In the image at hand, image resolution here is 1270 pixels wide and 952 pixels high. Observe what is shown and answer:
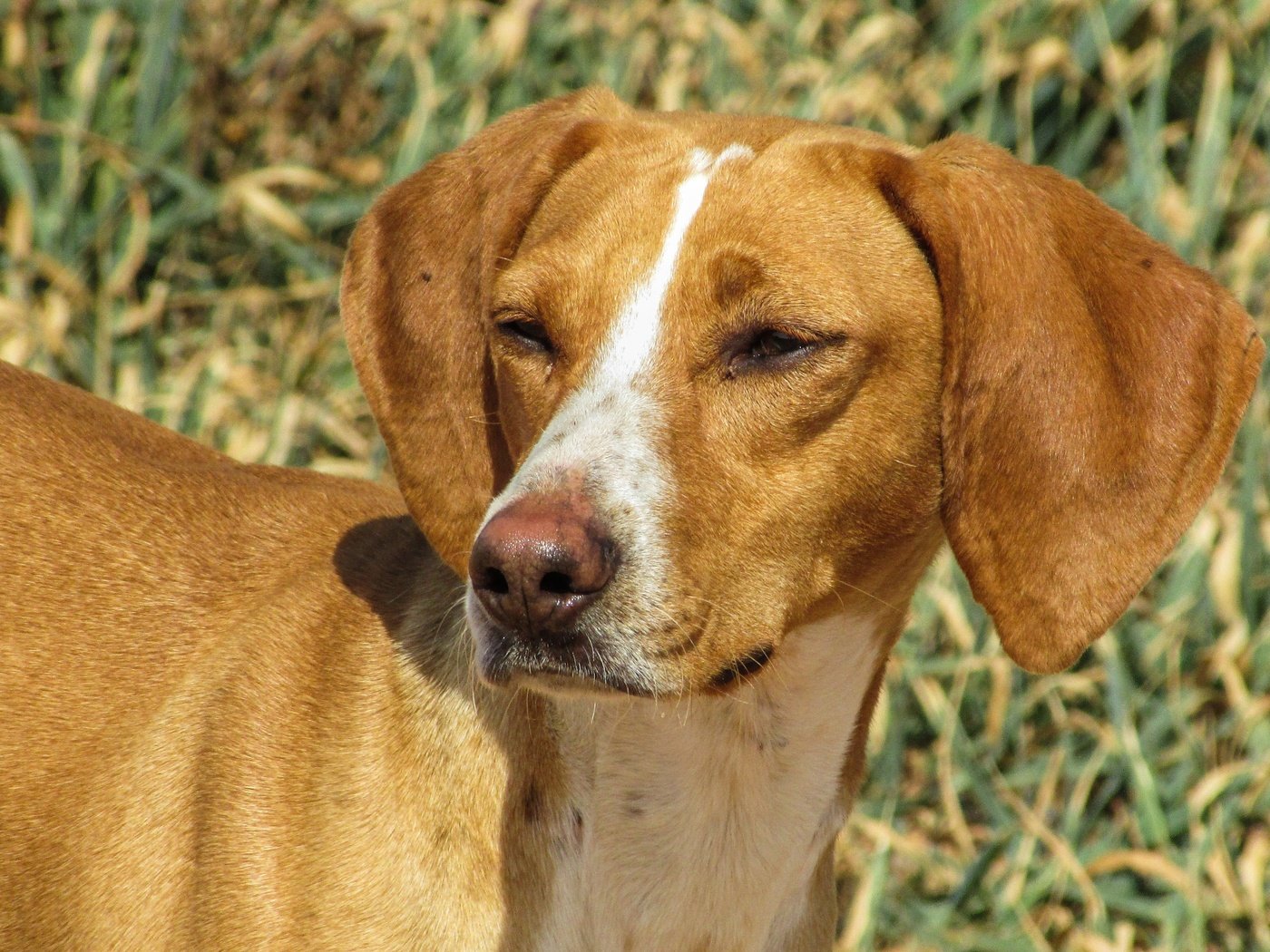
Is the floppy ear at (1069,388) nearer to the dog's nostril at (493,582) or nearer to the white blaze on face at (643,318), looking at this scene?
the white blaze on face at (643,318)

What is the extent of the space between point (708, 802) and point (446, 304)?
88cm

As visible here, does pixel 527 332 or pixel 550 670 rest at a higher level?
pixel 527 332

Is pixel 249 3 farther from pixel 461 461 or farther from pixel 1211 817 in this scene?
pixel 1211 817

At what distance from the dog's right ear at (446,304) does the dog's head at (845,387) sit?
6 cm

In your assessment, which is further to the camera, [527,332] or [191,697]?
[191,697]

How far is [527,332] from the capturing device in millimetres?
2586

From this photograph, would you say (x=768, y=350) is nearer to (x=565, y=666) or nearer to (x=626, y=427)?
(x=626, y=427)

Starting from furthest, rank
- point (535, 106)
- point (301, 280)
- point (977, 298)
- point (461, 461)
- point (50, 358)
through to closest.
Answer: point (301, 280), point (50, 358), point (535, 106), point (461, 461), point (977, 298)

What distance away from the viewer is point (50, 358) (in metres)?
4.85

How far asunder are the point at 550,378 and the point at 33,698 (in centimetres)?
98

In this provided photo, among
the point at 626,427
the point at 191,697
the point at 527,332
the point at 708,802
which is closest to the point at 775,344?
the point at 626,427

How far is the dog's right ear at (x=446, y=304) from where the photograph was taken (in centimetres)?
273

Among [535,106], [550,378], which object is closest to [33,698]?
[550,378]

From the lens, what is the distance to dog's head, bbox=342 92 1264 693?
2332 millimetres
